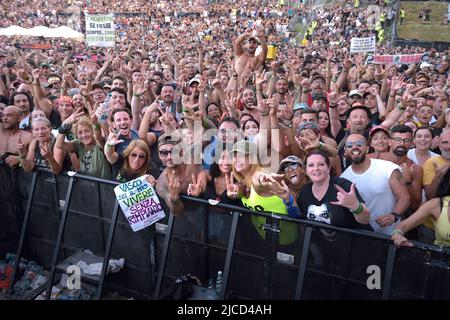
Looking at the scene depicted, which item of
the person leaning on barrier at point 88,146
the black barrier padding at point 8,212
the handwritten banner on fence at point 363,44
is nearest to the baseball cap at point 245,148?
the person leaning on barrier at point 88,146

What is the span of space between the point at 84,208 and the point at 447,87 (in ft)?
23.3

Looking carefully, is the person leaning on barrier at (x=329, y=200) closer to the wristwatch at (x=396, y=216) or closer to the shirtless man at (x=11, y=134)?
the wristwatch at (x=396, y=216)

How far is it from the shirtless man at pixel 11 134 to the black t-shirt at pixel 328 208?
11.3 ft

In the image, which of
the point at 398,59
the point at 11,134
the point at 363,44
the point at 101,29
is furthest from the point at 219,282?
the point at 398,59

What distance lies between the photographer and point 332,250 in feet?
10.5

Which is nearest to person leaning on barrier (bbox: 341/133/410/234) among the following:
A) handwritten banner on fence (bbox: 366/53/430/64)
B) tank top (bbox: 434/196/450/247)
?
tank top (bbox: 434/196/450/247)

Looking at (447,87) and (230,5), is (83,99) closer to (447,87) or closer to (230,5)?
(447,87)

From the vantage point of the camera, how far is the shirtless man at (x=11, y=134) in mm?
4898

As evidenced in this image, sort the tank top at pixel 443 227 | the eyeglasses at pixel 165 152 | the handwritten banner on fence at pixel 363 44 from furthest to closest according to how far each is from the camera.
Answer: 1. the handwritten banner on fence at pixel 363 44
2. the eyeglasses at pixel 165 152
3. the tank top at pixel 443 227

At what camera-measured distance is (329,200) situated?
3248 mm

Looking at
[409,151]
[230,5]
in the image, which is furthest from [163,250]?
[230,5]

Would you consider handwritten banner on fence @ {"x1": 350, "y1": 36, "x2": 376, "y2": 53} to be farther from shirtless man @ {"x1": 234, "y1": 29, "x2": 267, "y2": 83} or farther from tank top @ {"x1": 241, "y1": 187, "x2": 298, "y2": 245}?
tank top @ {"x1": 241, "y1": 187, "x2": 298, "y2": 245}

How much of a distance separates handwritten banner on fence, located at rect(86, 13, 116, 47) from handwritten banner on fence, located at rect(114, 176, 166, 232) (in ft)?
25.5
